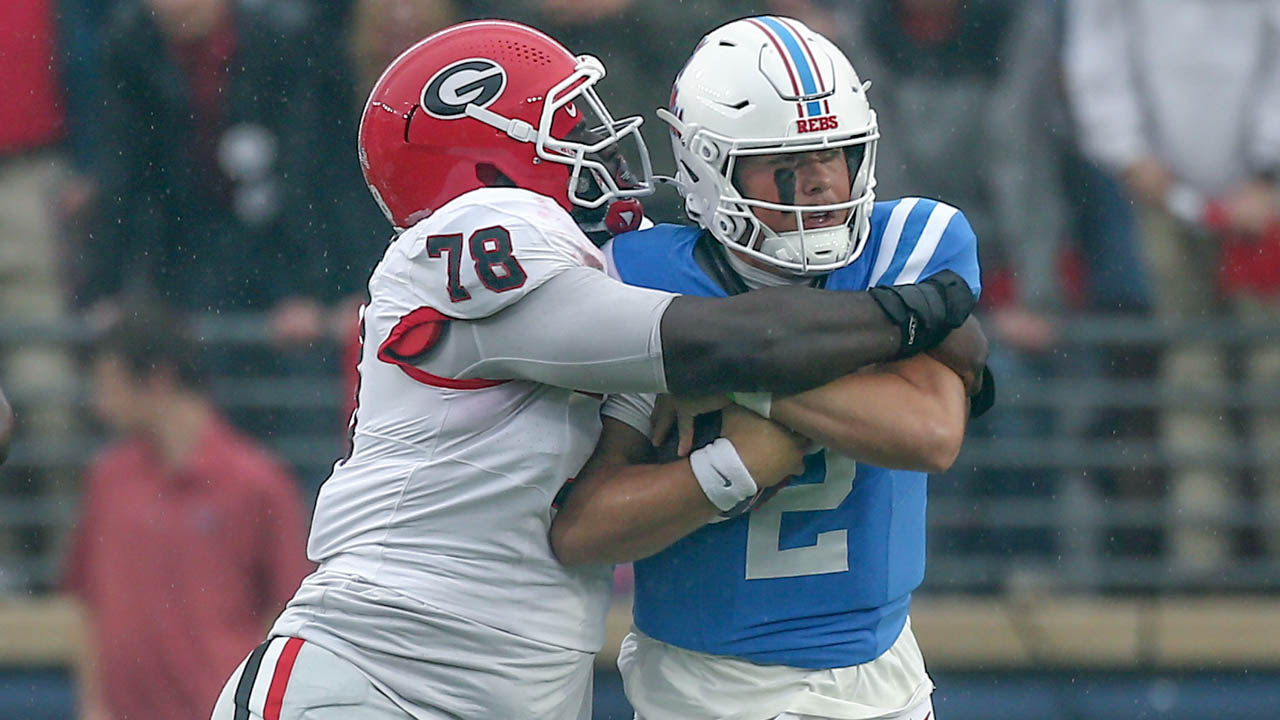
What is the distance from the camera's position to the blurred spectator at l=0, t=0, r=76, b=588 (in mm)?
6047

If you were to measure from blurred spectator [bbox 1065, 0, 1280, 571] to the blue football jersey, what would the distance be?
2.89 meters

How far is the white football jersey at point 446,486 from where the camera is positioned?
9.51 feet

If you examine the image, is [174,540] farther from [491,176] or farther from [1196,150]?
[1196,150]

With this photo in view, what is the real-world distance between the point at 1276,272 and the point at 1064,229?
2.25 feet

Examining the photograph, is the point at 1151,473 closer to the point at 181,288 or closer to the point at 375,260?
the point at 375,260

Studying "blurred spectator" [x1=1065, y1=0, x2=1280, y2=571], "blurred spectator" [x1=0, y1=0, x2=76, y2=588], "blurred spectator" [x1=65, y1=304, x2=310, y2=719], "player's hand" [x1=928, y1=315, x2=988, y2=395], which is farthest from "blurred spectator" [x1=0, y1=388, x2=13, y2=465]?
"blurred spectator" [x1=1065, y1=0, x2=1280, y2=571]

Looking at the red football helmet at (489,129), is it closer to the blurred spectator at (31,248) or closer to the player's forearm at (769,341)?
the player's forearm at (769,341)

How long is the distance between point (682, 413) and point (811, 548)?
0.32 metres

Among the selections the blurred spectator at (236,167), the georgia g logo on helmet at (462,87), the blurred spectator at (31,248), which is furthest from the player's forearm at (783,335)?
the blurred spectator at (31,248)

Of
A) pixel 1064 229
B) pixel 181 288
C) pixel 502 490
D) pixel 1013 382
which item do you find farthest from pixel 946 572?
pixel 502 490

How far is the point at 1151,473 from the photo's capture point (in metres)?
6.10

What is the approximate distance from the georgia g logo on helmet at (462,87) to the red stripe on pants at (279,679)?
921mm

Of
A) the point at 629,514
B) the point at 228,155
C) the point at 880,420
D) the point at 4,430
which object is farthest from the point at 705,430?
the point at 228,155

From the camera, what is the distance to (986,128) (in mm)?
5688
